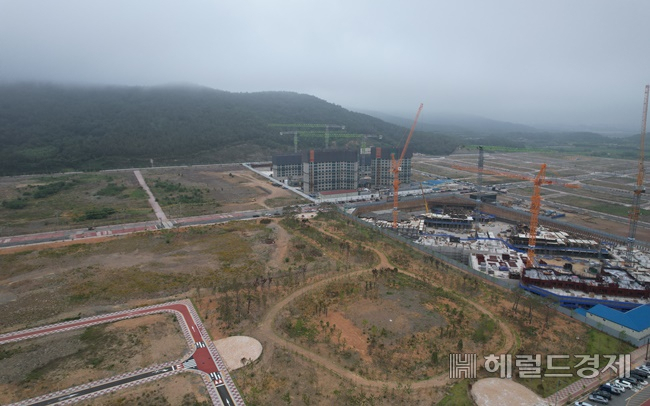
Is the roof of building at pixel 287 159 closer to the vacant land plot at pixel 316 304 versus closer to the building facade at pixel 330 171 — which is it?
the building facade at pixel 330 171

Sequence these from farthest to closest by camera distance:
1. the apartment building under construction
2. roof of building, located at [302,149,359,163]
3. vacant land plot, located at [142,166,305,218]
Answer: the apartment building under construction < roof of building, located at [302,149,359,163] < vacant land plot, located at [142,166,305,218]

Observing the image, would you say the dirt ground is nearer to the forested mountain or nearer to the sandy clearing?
the sandy clearing

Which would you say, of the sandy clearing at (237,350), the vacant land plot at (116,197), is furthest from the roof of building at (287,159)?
the sandy clearing at (237,350)

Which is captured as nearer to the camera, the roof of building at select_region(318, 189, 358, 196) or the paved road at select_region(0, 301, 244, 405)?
the paved road at select_region(0, 301, 244, 405)

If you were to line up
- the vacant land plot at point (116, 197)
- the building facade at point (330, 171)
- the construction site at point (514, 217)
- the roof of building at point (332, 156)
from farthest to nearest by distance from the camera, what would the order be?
the building facade at point (330, 171)
the roof of building at point (332, 156)
the vacant land plot at point (116, 197)
the construction site at point (514, 217)

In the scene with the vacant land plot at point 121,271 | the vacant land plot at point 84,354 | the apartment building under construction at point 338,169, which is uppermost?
the apartment building under construction at point 338,169

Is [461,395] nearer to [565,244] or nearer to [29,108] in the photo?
[565,244]

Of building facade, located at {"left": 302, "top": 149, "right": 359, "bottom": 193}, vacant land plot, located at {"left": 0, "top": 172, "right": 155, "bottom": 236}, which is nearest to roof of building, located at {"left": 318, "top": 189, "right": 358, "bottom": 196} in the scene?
building facade, located at {"left": 302, "top": 149, "right": 359, "bottom": 193}
